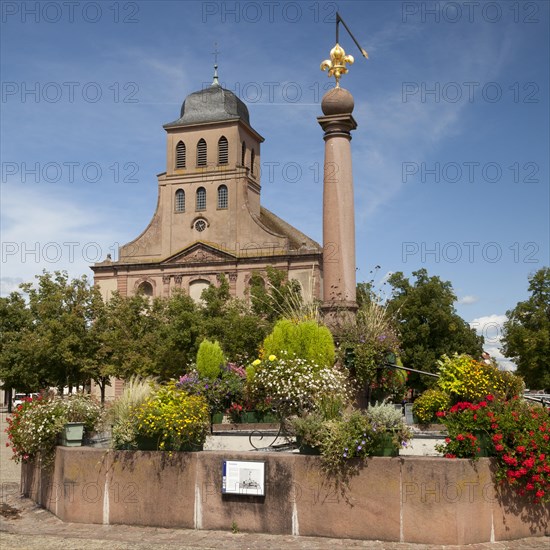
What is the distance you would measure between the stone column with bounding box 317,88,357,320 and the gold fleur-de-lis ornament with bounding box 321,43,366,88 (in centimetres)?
39

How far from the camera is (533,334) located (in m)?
36.2

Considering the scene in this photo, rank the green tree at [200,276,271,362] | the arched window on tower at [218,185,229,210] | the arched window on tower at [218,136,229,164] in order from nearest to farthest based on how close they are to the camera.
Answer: the green tree at [200,276,271,362] < the arched window on tower at [218,185,229,210] < the arched window on tower at [218,136,229,164]

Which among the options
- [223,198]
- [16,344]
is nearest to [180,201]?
[223,198]

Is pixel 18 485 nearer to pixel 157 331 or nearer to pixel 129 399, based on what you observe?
pixel 129 399

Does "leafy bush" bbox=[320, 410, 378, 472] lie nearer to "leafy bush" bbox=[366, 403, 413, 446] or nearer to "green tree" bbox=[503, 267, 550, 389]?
"leafy bush" bbox=[366, 403, 413, 446]

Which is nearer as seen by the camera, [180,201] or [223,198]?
[223,198]

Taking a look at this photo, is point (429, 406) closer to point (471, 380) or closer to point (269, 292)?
point (471, 380)

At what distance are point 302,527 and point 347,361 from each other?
12.0ft

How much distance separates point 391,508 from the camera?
8820 mm

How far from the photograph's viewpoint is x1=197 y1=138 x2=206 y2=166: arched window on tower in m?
57.3

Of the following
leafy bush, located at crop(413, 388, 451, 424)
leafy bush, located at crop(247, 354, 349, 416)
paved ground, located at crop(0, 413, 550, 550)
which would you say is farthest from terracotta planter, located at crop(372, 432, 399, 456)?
leafy bush, located at crop(413, 388, 451, 424)

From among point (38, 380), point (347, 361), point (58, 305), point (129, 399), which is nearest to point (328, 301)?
point (347, 361)

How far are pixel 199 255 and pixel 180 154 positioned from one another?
978cm

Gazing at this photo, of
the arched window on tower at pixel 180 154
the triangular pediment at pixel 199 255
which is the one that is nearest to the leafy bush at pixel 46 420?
the triangular pediment at pixel 199 255
